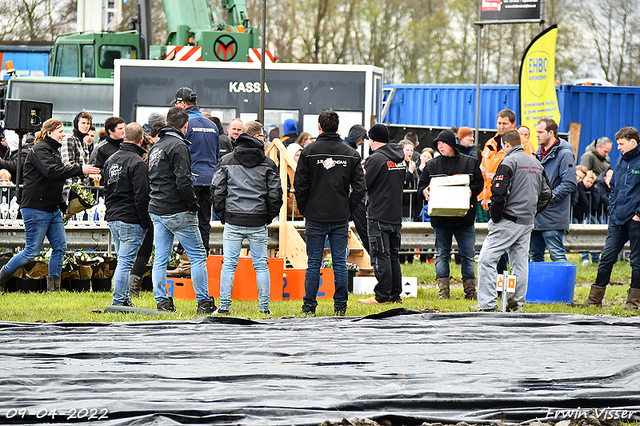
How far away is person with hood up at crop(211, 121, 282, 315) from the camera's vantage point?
8.81 metres

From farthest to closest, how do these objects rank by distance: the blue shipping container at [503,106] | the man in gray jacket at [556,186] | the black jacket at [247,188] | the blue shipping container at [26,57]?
the blue shipping container at [26,57] → the blue shipping container at [503,106] → the man in gray jacket at [556,186] → the black jacket at [247,188]

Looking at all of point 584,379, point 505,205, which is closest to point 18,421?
point 584,379

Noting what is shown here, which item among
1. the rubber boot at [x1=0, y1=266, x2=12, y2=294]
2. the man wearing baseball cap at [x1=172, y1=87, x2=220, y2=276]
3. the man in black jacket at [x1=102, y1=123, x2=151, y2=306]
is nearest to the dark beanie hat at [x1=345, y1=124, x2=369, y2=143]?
the man wearing baseball cap at [x1=172, y1=87, x2=220, y2=276]

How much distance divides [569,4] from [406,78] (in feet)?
21.3

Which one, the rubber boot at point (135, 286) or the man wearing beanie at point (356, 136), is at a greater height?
the man wearing beanie at point (356, 136)

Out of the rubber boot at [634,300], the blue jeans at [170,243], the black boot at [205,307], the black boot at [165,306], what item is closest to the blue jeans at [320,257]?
the black boot at [205,307]

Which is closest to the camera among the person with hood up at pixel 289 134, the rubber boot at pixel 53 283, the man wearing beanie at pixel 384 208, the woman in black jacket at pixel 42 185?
the man wearing beanie at pixel 384 208

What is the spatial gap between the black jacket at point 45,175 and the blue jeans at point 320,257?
2.77 m

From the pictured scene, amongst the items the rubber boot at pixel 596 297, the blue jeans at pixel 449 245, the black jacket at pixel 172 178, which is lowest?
the rubber boot at pixel 596 297

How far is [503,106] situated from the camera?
23.1 m

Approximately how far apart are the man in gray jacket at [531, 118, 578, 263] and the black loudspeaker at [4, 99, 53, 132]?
6347 millimetres

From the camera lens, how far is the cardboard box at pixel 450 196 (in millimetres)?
10188

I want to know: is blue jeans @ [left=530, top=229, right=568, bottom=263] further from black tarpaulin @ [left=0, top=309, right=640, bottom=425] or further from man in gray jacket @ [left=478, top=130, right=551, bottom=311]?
black tarpaulin @ [left=0, top=309, right=640, bottom=425]

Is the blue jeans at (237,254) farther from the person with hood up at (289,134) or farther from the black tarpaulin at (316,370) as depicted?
the person with hood up at (289,134)
